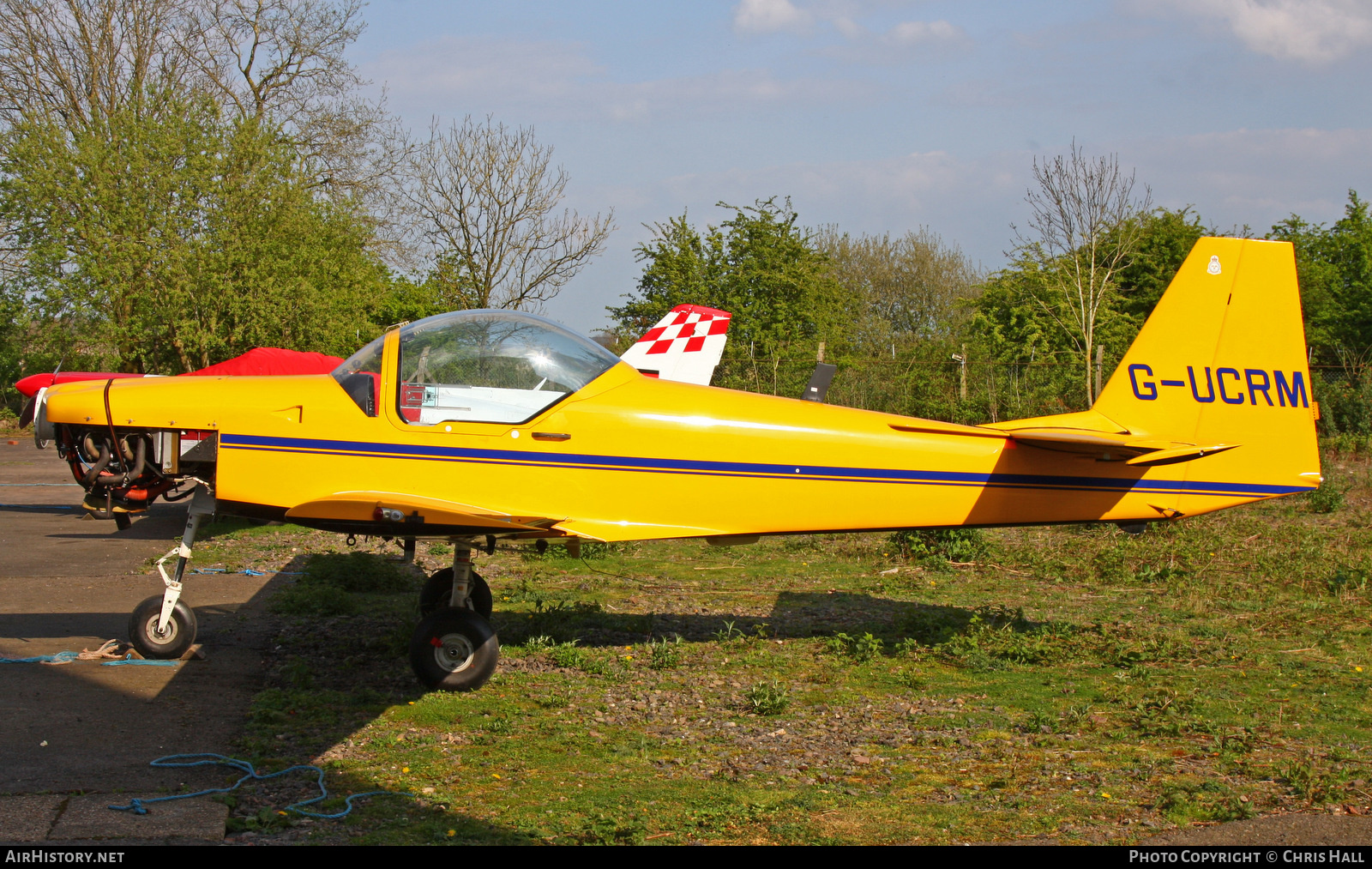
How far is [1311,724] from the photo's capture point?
504 centimetres

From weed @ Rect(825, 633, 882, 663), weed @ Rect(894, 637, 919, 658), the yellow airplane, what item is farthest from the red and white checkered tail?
the yellow airplane

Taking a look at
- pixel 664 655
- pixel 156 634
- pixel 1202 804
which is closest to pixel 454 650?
pixel 664 655

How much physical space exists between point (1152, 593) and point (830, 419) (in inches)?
173

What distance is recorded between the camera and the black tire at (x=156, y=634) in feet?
19.3

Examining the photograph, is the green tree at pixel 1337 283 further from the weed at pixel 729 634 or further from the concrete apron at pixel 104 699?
the concrete apron at pixel 104 699

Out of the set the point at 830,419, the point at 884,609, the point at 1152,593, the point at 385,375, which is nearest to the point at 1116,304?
the point at 1152,593

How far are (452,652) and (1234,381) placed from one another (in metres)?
5.41

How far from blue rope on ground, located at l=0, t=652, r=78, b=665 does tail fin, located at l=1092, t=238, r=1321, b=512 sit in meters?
7.09

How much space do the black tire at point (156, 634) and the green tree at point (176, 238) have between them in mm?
19001

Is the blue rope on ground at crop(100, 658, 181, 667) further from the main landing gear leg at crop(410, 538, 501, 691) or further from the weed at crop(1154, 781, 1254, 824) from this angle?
the weed at crop(1154, 781, 1254, 824)

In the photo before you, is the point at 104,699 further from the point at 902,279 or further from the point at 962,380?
the point at 902,279

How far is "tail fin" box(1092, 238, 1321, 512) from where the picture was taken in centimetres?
624

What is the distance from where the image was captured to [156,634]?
19.4ft
